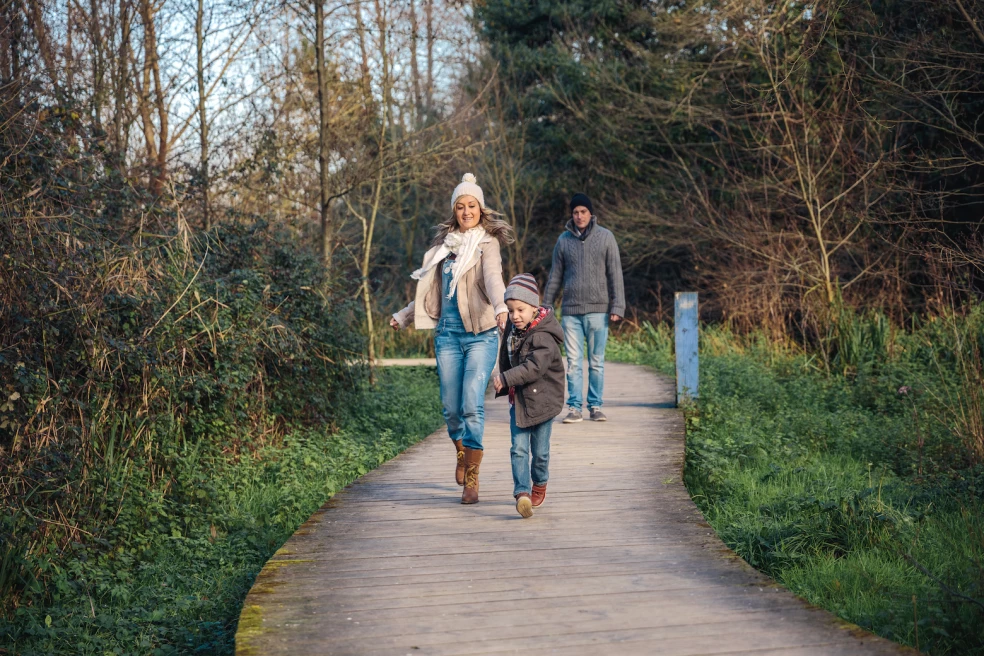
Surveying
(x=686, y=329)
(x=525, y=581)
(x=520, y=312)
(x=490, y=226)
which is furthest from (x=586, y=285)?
(x=525, y=581)

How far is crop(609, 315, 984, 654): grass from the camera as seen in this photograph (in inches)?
188

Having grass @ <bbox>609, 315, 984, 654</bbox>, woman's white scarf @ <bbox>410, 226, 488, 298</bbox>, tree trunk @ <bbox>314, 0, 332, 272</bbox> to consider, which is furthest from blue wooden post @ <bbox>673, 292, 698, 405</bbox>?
tree trunk @ <bbox>314, 0, 332, 272</bbox>

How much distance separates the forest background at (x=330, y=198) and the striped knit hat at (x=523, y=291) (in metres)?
2.67

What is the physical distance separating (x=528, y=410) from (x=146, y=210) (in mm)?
4773

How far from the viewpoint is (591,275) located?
29.7 ft

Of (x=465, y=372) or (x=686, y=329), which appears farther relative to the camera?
A: (x=686, y=329)

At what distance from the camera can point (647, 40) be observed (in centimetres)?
2475

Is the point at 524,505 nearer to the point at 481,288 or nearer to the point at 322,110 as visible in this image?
the point at 481,288

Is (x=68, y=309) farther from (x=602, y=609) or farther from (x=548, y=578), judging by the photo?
(x=602, y=609)

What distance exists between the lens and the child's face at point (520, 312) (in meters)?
5.73

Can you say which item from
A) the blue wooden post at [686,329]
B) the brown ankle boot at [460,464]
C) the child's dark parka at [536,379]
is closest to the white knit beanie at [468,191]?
the child's dark parka at [536,379]

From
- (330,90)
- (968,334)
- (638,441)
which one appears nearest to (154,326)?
(638,441)

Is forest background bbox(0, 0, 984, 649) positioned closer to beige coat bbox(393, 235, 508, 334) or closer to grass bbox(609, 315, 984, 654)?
grass bbox(609, 315, 984, 654)

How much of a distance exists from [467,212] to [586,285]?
116 inches
